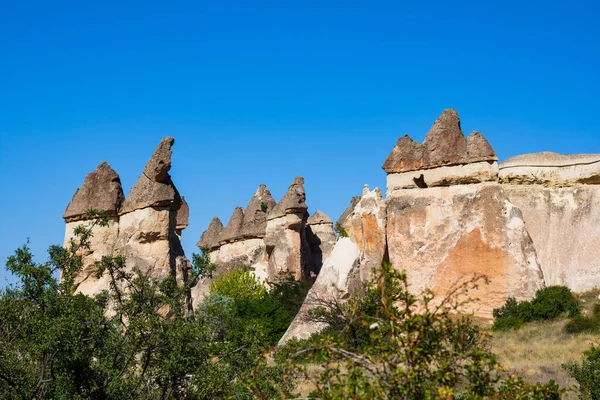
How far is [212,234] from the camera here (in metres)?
32.4

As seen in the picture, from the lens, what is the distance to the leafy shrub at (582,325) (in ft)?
43.5

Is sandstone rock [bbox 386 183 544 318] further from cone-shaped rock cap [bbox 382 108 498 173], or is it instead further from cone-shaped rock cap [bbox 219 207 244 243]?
cone-shaped rock cap [bbox 219 207 244 243]

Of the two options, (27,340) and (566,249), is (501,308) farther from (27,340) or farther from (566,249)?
(27,340)

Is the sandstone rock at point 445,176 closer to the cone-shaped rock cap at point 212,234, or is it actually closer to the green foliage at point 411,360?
the green foliage at point 411,360

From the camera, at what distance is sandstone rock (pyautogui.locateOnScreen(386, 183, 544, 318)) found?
52.3 feet

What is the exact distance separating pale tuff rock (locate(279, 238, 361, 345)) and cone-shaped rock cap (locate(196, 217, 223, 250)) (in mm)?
12495

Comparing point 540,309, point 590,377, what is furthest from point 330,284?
point 590,377

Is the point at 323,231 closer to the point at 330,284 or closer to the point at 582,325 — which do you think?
the point at 330,284

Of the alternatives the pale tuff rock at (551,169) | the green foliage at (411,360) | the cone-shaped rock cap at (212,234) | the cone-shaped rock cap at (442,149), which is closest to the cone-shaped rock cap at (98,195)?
the cone-shaped rock cap at (442,149)

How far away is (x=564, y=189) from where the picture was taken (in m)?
16.7

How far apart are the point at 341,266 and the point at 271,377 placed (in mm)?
10940

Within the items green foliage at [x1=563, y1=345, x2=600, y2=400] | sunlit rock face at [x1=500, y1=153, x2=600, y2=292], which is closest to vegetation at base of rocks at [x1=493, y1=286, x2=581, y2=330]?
sunlit rock face at [x1=500, y1=153, x2=600, y2=292]

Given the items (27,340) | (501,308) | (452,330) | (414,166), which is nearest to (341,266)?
(414,166)

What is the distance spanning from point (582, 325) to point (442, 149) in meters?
5.57
